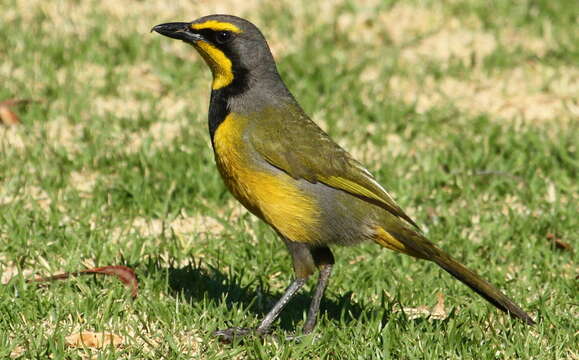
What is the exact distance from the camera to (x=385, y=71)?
9656 mm

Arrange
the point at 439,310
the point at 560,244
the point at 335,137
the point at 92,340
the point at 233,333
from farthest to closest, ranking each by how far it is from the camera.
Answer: the point at 335,137 → the point at 560,244 → the point at 439,310 → the point at 233,333 → the point at 92,340

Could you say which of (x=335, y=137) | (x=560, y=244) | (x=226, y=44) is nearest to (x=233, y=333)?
(x=226, y=44)

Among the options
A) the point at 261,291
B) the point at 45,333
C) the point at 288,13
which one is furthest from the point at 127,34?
the point at 45,333

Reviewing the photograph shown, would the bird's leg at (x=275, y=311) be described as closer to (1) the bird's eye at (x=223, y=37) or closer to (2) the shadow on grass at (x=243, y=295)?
(2) the shadow on grass at (x=243, y=295)

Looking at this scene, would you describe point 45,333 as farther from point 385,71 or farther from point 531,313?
point 385,71

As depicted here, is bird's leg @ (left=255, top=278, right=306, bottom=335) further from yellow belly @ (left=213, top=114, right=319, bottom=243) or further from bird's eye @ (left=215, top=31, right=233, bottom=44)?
bird's eye @ (left=215, top=31, right=233, bottom=44)

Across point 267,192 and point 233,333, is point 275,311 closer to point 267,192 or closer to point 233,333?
point 233,333

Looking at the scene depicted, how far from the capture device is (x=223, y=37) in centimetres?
571

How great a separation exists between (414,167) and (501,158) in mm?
738

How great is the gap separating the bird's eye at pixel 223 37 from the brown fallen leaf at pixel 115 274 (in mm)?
1550

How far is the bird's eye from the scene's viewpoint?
5.71m

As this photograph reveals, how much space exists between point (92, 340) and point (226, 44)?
6.17 ft

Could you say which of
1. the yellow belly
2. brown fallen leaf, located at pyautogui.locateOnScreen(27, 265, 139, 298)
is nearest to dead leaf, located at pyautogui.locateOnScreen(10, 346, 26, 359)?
brown fallen leaf, located at pyautogui.locateOnScreen(27, 265, 139, 298)

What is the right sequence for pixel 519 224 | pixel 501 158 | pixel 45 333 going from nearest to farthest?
pixel 45 333, pixel 519 224, pixel 501 158
